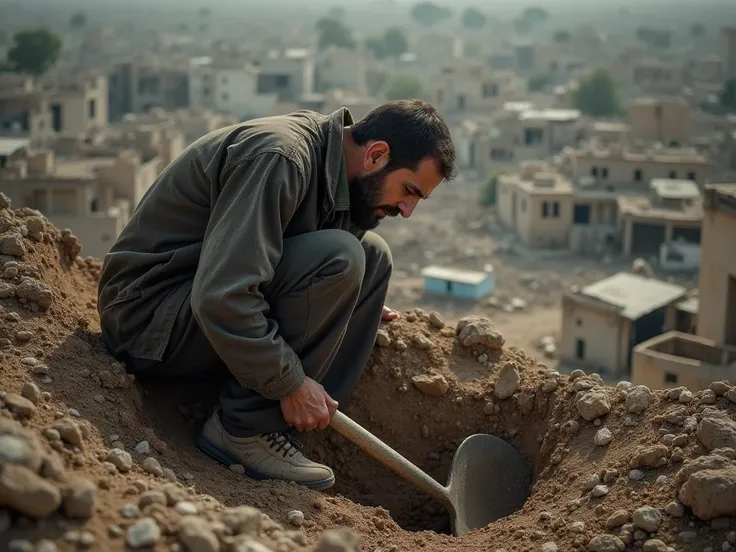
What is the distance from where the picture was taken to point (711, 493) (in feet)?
9.77

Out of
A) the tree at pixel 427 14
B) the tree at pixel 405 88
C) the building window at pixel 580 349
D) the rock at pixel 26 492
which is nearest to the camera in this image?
the rock at pixel 26 492

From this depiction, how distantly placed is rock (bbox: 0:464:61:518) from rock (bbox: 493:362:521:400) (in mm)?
2204

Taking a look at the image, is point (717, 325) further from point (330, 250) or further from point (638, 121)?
point (638, 121)

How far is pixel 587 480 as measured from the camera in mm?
3463

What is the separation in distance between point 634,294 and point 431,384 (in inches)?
601

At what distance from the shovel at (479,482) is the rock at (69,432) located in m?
1.17

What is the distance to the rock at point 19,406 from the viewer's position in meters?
2.91

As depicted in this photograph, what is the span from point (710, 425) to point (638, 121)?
31.5 m

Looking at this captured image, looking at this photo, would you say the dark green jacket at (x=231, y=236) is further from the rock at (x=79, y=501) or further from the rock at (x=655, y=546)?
the rock at (x=655, y=546)

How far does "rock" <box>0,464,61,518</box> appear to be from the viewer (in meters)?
2.31

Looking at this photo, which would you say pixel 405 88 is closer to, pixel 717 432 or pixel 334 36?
pixel 334 36

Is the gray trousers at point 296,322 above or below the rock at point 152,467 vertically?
above

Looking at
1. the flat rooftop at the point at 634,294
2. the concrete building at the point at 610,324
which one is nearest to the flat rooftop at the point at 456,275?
the flat rooftop at the point at 634,294

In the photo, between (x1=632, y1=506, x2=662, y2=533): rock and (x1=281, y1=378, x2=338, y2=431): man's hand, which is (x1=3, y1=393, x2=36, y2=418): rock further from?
(x1=632, y1=506, x2=662, y2=533): rock
